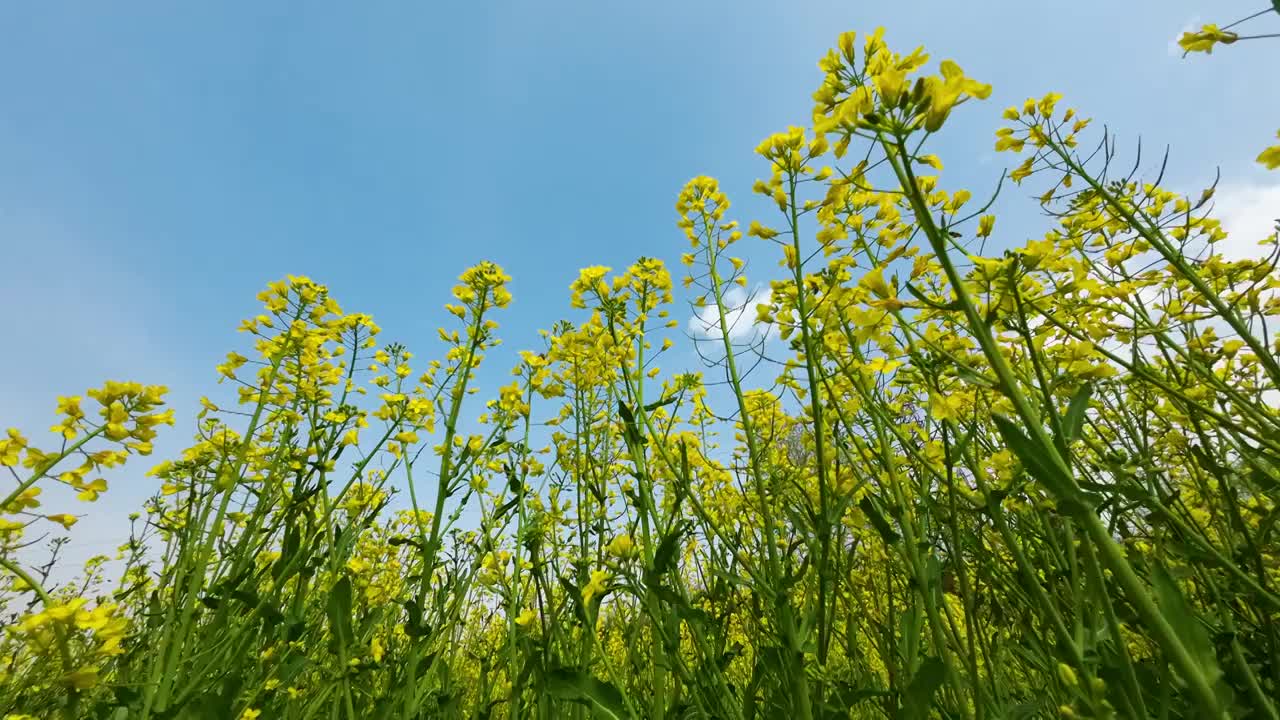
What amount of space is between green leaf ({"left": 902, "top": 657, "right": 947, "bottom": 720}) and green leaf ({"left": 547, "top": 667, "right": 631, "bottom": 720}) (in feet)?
2.46

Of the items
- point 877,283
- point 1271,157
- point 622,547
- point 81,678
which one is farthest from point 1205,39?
point 81,678

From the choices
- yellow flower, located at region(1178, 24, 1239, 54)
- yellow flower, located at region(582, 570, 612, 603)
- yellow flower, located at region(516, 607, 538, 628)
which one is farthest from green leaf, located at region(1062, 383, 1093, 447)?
yellow flower, located at region(516, 607, 538, 628)

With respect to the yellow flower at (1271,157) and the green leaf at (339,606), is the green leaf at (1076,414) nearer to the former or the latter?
the yellow flower at (1271,157)

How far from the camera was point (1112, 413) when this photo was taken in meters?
2.19

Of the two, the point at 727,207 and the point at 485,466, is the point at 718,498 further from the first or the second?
the point at 727,207

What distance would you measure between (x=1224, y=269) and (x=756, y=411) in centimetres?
176

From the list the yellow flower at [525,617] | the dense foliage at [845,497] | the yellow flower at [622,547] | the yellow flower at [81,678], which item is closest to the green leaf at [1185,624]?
the dense foliage at [845,497]

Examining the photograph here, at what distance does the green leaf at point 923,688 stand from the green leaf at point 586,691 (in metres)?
0.75

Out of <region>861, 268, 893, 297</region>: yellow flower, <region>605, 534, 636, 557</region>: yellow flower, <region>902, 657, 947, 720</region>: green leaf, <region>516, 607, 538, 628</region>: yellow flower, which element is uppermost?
<region>861, 268, 893, 297</region>: yellow flower

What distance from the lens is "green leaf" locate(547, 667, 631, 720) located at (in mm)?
1581

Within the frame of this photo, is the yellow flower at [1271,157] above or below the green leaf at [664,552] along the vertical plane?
above

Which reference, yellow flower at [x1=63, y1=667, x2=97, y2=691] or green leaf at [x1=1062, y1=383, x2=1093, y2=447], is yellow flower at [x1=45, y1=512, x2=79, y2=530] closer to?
yellow flower at [x1=63, y1=667, x2=97, y2=691]

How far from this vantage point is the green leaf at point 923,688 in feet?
4.02

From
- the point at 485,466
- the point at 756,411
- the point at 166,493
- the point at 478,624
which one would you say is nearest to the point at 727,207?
the point at 756,411
